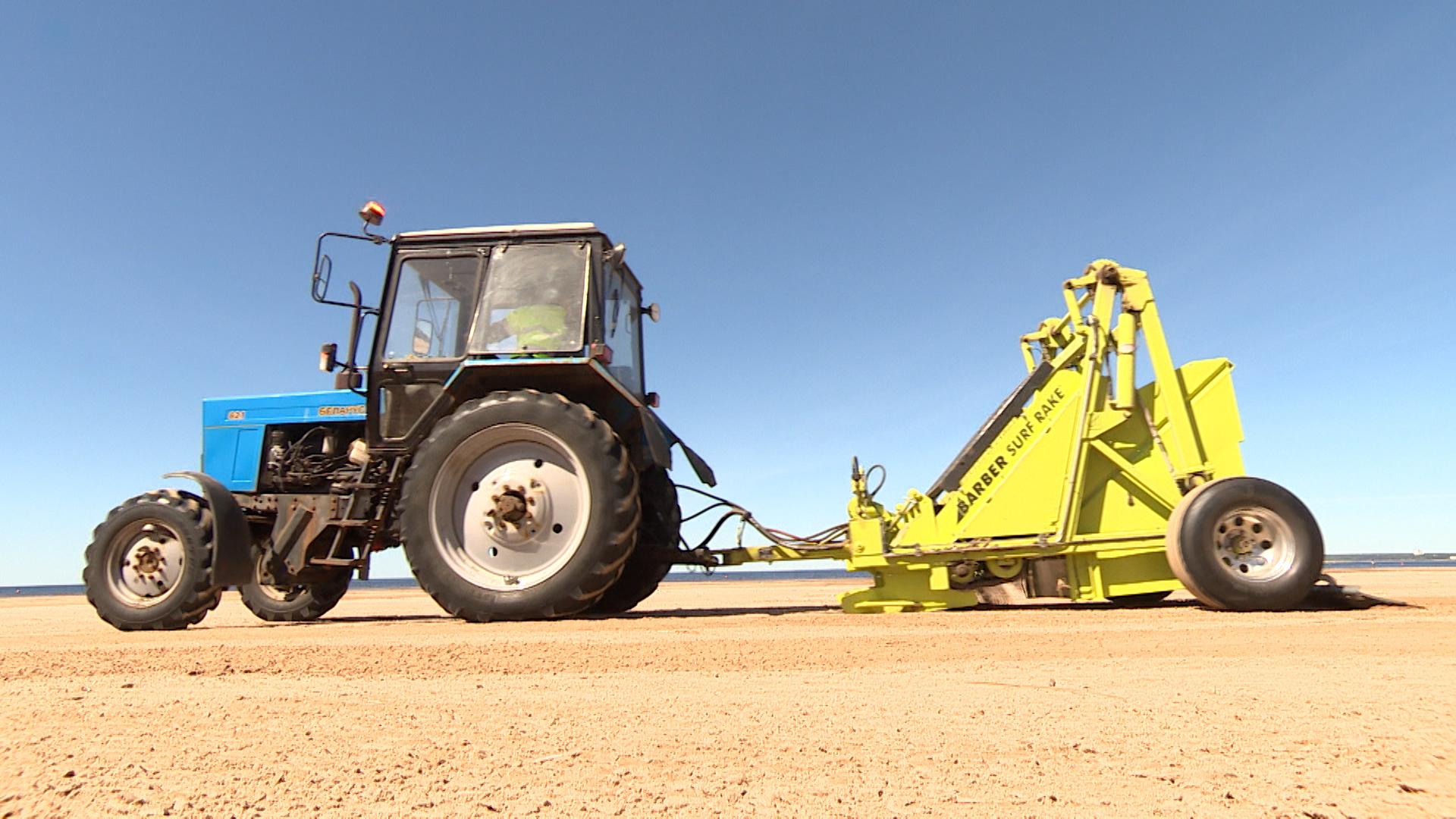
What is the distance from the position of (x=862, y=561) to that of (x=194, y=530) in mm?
4327

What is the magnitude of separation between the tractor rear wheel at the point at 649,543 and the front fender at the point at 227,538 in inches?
90.5

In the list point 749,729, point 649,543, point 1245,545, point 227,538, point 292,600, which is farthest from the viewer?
point 292,600

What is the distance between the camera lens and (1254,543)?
4.43m

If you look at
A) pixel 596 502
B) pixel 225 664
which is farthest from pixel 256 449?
pixel 225 664

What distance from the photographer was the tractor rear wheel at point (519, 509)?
4.45 meters

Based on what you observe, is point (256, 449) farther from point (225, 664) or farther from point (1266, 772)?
point (1266, 772)

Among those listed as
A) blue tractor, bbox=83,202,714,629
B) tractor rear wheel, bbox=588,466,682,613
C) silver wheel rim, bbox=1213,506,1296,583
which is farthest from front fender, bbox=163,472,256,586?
silver wheel rim, bbox=1213,506,1296,583

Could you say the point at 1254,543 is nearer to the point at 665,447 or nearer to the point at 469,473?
the point at 665,447

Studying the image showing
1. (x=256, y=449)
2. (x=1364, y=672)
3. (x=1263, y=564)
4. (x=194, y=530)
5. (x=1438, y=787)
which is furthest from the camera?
(x=256, y=449)

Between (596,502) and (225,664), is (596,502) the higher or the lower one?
the higher one

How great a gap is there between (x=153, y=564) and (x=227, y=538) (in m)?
0.68

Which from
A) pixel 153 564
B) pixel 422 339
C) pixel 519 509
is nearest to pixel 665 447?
pixel 519 509

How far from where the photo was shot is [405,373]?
5047 millimetres

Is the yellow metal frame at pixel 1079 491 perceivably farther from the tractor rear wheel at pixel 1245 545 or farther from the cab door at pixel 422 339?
the cab door at pixel 422 339
